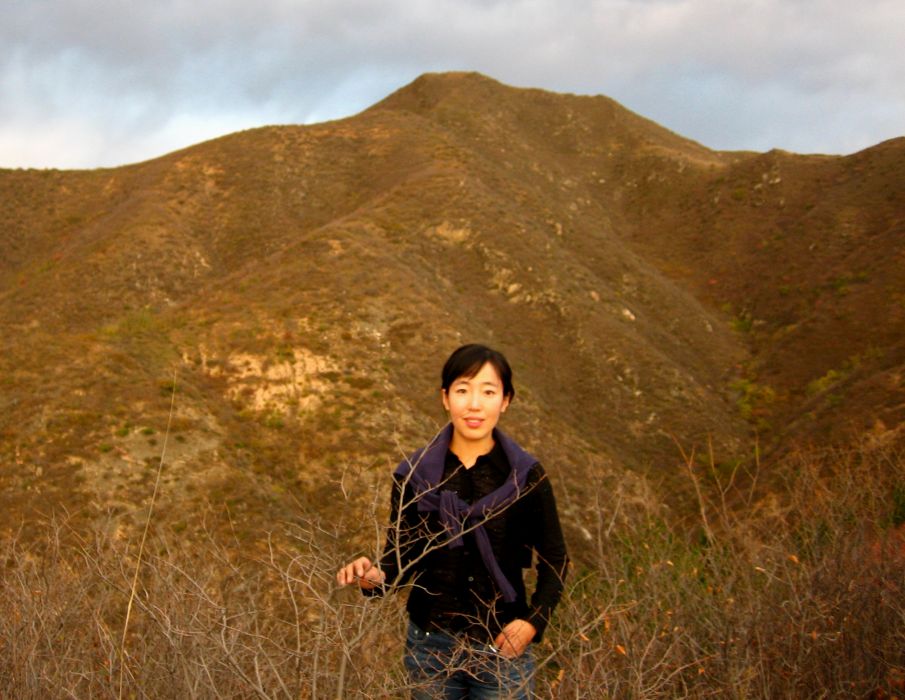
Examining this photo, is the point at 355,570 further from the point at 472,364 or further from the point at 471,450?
the point at 472,364

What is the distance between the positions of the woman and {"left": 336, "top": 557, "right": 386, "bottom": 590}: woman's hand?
300mm

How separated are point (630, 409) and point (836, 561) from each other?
29.2 m

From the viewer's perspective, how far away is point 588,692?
388 cm

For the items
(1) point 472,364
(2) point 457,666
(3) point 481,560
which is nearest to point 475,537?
(3) point 481,560

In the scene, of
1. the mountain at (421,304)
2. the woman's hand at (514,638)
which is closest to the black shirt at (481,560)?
the woman's hand at (514,638)

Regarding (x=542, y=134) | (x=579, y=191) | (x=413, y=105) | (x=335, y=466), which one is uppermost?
(x=413, y=105)

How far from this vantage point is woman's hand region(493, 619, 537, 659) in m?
3.99

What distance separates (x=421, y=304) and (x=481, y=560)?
3006 centimetres

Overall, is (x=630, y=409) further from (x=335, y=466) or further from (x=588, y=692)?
(x=588, y=692)

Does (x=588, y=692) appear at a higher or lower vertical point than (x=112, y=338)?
lower

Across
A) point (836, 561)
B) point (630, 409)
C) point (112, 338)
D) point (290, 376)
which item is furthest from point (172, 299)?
point (836, 561)

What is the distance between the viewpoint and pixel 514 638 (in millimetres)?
4043

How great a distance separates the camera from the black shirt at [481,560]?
4.33 metres

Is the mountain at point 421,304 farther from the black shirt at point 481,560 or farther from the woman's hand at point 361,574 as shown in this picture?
the woman's hand at point 361,574
